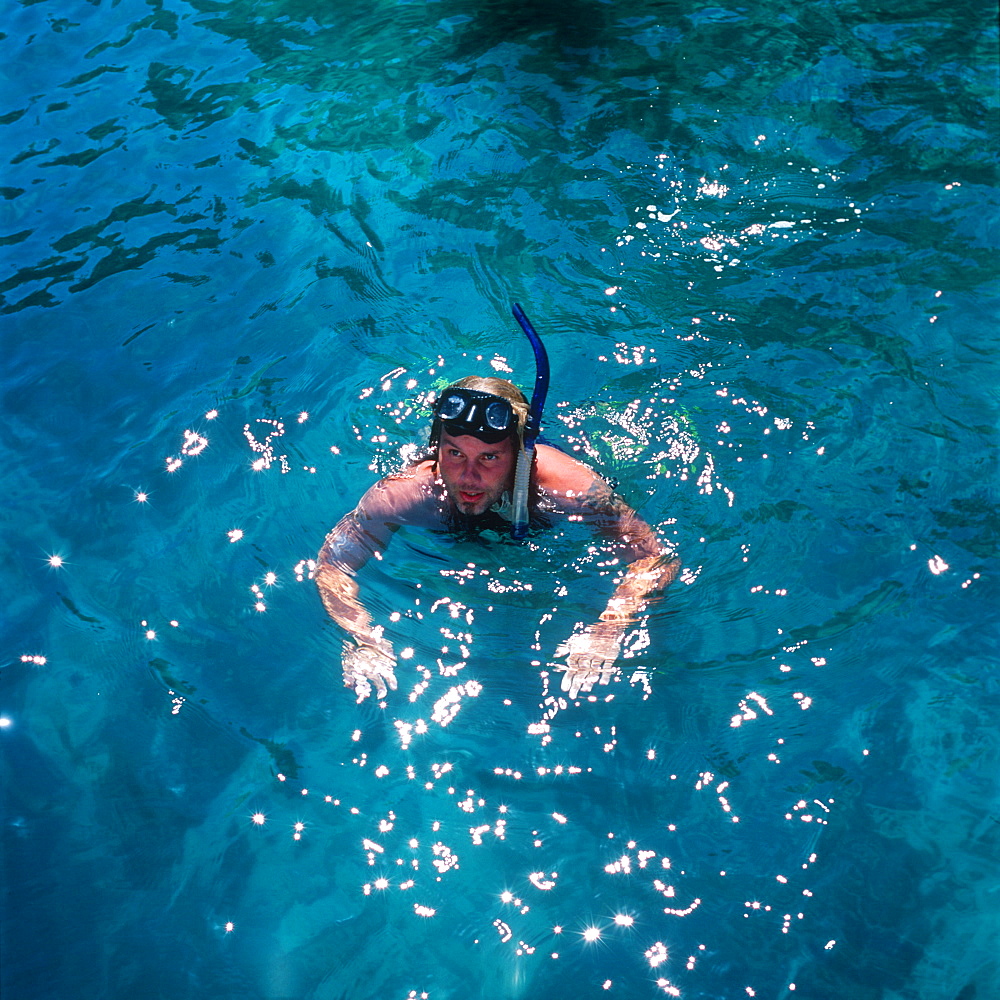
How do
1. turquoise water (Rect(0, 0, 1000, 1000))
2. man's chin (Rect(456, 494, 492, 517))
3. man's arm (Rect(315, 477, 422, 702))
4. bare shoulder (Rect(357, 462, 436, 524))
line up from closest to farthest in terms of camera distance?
turquoise water (Rect(0, 0, 1000, 1000))
man's arm (Rect(315, 477, 422, 702))
man's chin (Rect(456, 494, 492, 517))
bare shoulder (Rect(357, 462, 436, 524))

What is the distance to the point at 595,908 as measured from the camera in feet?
12.6

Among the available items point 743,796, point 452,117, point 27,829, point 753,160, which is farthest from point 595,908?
point 452,117

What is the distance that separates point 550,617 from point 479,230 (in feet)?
11.4

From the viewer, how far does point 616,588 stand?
494 centimetres

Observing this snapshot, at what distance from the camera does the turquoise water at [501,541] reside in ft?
12.8

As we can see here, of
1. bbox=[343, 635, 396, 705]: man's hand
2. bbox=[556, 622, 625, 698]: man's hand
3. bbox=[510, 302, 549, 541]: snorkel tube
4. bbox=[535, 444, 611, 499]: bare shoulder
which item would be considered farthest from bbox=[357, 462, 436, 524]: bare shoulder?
bbox=[556, 622, 625, 698]: man's hand

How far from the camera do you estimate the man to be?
468 cm

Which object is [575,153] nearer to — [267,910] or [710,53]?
[710,53]

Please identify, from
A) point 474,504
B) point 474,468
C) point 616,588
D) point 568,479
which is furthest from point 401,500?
point 616,588

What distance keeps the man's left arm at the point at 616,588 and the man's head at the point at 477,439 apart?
1.88ft

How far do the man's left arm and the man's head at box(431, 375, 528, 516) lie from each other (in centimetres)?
57

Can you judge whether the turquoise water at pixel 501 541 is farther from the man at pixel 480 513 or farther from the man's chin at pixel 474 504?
the man's chin at pixel 474 504

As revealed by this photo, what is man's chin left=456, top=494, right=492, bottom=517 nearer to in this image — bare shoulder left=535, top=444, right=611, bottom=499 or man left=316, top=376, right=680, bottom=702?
man left=316, top=376, right=680, bottom=702

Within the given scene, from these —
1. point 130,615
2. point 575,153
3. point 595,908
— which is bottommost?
point 595,908
